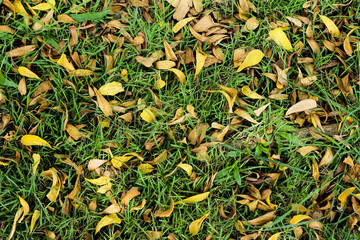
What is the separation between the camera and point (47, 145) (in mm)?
2023

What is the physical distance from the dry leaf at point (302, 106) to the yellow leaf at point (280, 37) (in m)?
0.42

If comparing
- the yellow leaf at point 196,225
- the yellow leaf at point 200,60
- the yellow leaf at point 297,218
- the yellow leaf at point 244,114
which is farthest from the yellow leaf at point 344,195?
the yellow leaf at point 200,60

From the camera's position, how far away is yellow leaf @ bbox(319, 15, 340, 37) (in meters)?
2.25

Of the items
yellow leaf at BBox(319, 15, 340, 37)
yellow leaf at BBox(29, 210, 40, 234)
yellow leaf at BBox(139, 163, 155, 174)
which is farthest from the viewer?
yellow leaf at BBox(319, 15, 340, 37)

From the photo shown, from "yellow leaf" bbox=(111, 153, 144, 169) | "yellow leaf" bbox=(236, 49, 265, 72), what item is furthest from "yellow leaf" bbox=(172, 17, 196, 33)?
"yellow leaf" bbox=(111, 153, 144, 169)

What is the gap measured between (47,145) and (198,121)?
98 centimetres

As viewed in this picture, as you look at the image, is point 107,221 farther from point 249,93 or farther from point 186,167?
point 249,93

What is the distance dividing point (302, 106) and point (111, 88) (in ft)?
4.17

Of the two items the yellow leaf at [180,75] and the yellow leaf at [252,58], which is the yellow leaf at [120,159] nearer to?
the yellow leaf at [180,75]

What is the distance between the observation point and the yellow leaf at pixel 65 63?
208 cm

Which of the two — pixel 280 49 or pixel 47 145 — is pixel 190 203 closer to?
pixel 47 145

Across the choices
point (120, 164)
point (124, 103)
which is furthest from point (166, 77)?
point (120, 164)

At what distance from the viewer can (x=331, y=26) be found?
2258 millimetres

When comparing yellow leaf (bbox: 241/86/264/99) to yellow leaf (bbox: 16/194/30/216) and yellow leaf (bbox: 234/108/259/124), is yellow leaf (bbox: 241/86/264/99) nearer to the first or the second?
yellow leaf (bbox: 234/108/259/124)
